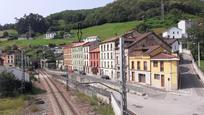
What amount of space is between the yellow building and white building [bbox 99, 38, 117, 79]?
36.9ft

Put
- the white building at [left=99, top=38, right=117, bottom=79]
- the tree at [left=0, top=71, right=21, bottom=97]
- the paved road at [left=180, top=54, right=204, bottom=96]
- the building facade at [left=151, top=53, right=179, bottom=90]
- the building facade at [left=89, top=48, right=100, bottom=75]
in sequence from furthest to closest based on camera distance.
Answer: the building facade at [left=89, top=48, right=100, bottom=75] < the white building at [left=99, top=38, right=117, bottom=79] < the tree at [left=0, top=71, right=21, bottom=97] < the building facade at [left=151, top=53, right=179, bottom=90] < the paved road at [left=180, top=54, right=204, bottom=96]

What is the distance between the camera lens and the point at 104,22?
611ft

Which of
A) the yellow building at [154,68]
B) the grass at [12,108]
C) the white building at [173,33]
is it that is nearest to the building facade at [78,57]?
the white building at [173,33]

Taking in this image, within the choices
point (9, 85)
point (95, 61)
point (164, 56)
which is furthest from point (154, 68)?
point (95, 61)

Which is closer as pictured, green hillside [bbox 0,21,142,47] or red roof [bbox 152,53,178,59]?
red roof [bbox 152,53,178,59]

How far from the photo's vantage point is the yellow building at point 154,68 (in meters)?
55.2

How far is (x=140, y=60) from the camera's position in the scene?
65.9 meters

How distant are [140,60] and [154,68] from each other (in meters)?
6.12

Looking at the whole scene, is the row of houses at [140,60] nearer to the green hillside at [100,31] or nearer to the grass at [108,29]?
the grass at [108,29]

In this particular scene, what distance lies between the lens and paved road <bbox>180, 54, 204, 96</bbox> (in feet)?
171

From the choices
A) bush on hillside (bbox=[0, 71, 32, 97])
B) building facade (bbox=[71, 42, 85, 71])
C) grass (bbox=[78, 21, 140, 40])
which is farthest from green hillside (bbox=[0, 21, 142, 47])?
bush on hillside (bbox=[0, 71, 32, 97])

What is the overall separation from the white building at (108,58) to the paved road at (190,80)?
1505cm

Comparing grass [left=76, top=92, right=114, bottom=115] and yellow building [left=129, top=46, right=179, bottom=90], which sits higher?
yellow building [left=129, top=46, right=179, bottom=90]

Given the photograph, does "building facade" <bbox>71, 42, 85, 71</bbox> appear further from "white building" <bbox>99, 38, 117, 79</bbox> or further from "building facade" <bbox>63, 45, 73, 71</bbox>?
"white building" <bbox>99, 38, 117, 79</bbox>
